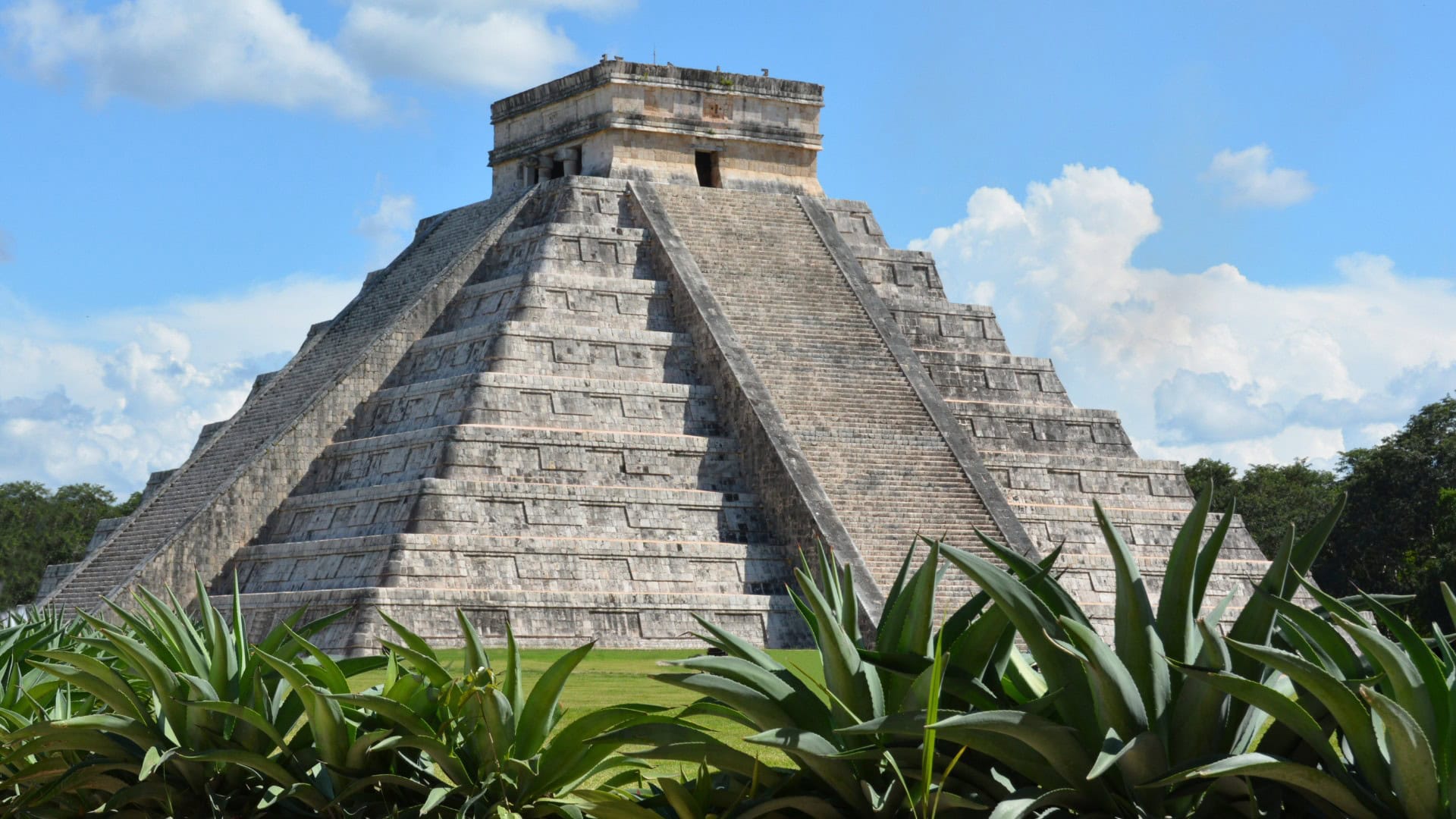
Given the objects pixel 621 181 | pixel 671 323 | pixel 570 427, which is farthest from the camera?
pixel 621 181

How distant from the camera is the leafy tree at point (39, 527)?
Result: 39.6 metres

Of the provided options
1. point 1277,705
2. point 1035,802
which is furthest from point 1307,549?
point 1035,802

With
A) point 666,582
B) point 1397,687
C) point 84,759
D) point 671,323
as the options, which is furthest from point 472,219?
point 1397,687

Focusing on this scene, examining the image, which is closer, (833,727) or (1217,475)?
(833,727)

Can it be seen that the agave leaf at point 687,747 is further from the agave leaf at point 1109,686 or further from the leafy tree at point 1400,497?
the leafy tree at point 1400,497

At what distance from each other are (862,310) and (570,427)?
4.57m

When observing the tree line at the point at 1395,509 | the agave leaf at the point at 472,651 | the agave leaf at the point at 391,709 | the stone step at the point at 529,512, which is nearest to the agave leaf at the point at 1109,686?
the agave leaf at the point at 472,651

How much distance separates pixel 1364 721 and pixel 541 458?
1474cm

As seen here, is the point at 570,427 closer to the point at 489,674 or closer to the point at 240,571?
the point at 240,571

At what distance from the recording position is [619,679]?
13.3 metres

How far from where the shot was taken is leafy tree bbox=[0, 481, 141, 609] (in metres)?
39.6

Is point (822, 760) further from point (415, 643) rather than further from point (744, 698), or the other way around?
point (415, 643)

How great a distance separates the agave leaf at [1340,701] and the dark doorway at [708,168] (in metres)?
20.2

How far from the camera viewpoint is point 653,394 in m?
19.6
